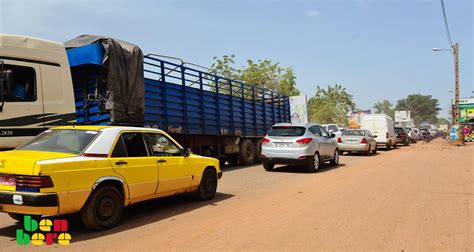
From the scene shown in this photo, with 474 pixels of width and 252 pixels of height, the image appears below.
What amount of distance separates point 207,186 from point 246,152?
7182 millimetres

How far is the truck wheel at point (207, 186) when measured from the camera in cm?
734

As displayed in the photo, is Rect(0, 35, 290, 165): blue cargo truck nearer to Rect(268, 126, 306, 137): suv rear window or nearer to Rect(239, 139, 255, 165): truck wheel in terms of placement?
Rect(239, 139, 255, 165): truck wheel

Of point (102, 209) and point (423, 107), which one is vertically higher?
point (423, 107)

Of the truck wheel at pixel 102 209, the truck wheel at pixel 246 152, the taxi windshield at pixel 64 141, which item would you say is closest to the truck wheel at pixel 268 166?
the truck wheel at pixel 246 152

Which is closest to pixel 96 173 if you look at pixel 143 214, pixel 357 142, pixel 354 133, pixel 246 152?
pixel 143 214

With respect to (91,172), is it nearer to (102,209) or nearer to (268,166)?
(102,209)

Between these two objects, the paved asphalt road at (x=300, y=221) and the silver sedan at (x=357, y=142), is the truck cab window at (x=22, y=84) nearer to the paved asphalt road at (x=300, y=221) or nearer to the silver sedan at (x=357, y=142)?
the paved asphalt road at (x=300, y=221)

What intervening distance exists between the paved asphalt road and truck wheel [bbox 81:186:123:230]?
134mm

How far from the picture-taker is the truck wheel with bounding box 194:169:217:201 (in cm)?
734

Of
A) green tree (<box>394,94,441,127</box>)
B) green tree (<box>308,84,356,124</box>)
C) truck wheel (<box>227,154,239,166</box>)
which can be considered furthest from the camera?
green tree (<box>394,94,441,127</box>)

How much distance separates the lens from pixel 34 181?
181 inches

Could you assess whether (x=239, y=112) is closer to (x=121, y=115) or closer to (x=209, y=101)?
(x=209, y=101)

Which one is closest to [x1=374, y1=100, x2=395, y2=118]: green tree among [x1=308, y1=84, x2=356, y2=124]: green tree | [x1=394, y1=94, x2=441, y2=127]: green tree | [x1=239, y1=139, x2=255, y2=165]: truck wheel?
[x1=394, y1=94, x2=441, y2=127]: green tree

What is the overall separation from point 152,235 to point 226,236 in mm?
972
